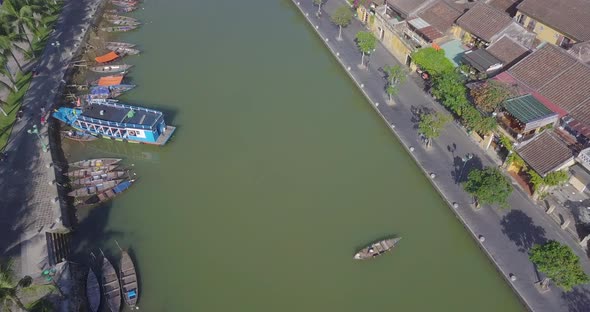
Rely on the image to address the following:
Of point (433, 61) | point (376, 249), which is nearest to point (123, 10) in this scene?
point (433, 61)

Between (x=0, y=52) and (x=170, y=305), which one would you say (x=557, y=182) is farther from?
(x=0, y=52)

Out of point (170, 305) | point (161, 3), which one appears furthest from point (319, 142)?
point (161, 3)

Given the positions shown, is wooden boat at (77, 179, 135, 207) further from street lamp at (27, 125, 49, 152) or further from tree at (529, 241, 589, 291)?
tree at (529, 241, 589, 291)

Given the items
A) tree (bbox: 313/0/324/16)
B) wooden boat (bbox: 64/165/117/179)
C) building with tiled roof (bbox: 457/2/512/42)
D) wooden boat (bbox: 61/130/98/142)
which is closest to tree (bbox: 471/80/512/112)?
building with tiled roof (bbox: 457/2/512/42)

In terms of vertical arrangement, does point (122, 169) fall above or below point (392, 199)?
above

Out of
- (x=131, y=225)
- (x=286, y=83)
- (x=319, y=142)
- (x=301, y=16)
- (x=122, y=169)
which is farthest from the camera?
(x=301, y=16)

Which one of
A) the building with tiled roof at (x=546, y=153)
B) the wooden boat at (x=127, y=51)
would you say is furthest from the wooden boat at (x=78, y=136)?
the building with tiled roof at (x=546, y=153)
